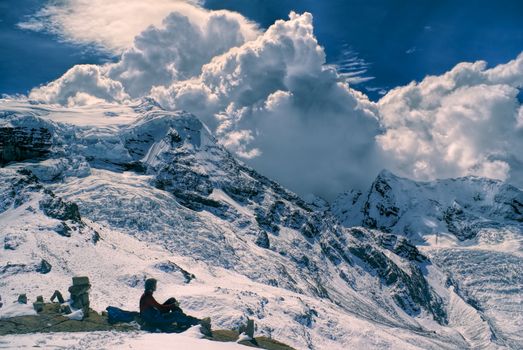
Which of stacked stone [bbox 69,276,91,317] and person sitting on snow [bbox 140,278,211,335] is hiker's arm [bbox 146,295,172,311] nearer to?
person sitting on snow [bbox 140,278,211,335]

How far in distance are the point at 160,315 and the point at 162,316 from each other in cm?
14

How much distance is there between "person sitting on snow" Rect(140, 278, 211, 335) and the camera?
120 ft

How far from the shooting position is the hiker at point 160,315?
36562 mm

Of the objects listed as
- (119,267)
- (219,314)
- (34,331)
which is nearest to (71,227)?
(119,267)

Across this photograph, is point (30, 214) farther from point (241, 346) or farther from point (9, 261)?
point (241, 346)

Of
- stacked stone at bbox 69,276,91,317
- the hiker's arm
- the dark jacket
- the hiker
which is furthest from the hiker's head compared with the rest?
stacked stone at bbox 69,276,91,317

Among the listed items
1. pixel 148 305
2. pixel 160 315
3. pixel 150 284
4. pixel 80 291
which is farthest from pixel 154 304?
pixel 80 291

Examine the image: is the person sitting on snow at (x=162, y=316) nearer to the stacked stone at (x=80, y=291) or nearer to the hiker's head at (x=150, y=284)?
the hiker's head at (x=150, y=284)

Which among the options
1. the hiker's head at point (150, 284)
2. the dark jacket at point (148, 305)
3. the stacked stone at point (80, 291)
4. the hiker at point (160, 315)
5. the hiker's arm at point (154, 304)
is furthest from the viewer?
the stacked stone at point (80, 291)

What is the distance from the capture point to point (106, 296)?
101438 mm

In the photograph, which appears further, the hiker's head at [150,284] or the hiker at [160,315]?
the hiker's head at [150,284]

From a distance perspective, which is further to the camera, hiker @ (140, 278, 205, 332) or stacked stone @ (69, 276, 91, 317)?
stacked stone @ (69, 276, 91, 317)

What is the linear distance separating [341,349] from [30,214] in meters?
83.7

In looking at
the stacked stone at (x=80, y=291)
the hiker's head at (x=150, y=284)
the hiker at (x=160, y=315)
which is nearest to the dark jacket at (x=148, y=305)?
the hiker at (x=160, y=315)
